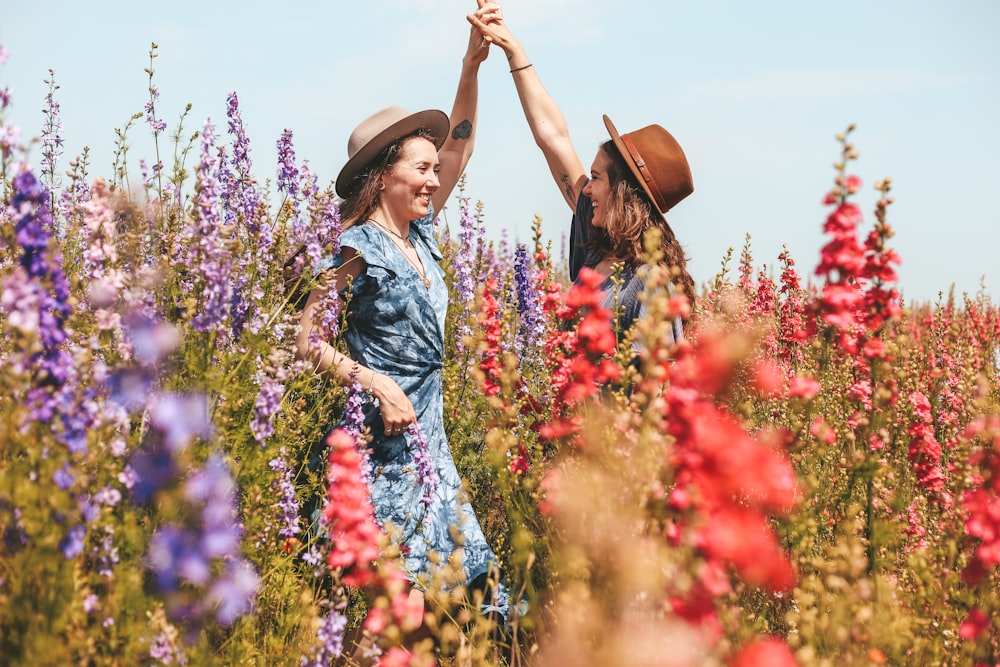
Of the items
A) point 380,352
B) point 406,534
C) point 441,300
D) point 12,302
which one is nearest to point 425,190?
point 441,300

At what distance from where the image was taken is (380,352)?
3.21 m

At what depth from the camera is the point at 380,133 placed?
3.36m

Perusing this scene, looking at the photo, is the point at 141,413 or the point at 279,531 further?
the point at 279,531

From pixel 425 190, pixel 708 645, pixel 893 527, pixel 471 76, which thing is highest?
pixel 471 76

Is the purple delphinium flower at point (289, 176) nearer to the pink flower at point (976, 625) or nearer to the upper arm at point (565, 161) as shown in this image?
the upper arm at point (565, 161)

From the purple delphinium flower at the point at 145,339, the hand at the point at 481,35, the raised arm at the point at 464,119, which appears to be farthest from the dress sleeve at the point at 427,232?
the purple delphinium flower at the point at 145,339

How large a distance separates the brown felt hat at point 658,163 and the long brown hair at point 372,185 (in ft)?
2.79

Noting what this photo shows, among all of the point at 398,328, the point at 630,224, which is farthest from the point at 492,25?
the point at 398,328

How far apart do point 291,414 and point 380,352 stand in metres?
0.56

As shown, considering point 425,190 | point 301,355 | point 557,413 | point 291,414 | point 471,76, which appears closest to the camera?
point 557,413

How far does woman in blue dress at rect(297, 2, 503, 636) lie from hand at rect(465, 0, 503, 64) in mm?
465

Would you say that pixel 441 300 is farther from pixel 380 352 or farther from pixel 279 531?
pixel 279 531

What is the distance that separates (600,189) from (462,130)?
86cm

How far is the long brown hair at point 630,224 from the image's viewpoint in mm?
3344
